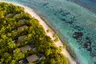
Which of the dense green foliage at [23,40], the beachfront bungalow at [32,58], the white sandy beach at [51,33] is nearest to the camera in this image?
the dense green foliage at [23,40]

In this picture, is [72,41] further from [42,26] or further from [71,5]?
[71,5]

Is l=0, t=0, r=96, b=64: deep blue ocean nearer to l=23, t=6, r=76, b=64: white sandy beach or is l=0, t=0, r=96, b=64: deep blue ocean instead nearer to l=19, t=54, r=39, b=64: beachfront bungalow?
l=23, t=6, r=76, b=64: white sandy beach

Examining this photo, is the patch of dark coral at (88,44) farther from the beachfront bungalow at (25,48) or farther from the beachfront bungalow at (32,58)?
the beachfront bungalow at (25,48)

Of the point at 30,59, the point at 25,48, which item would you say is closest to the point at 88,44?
the point at 30,59

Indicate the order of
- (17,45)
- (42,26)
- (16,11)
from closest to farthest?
(17,45) < (42,26) < (16,11)

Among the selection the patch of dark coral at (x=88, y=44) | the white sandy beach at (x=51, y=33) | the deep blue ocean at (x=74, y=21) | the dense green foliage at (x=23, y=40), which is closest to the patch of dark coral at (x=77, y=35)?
the deep blue ocean at (x=74, y=21)

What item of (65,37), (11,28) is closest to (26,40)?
(11,28)
